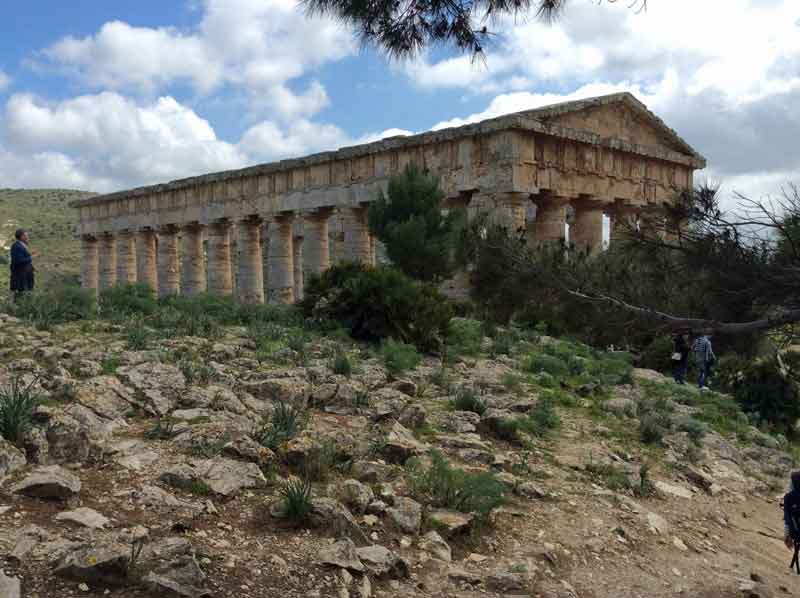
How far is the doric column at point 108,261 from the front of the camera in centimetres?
3269

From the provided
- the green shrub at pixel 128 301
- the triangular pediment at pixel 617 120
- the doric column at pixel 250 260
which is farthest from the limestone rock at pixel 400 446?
the doric column at pixel 250 260

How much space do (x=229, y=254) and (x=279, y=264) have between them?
2.89 meters

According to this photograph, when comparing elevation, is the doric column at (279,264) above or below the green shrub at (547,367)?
above

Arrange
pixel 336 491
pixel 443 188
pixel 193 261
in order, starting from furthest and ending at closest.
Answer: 1. pixel 193 261
2. pixel 443 188
3. pixel 336 491

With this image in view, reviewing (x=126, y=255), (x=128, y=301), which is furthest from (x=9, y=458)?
(x=126, y=255)

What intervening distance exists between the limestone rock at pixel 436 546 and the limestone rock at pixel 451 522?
0.13 meters

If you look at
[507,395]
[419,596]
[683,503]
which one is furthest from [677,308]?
[419,596]

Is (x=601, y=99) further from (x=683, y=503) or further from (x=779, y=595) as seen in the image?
(x=779, y=595)

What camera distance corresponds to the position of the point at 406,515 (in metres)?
5.11

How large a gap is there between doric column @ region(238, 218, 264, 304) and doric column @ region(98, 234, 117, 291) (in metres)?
9.67

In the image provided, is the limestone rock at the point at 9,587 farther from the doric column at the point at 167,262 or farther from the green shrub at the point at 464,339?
the doric column at the point at 167,262

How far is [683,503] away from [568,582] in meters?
2.61

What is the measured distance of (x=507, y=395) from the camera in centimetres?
944

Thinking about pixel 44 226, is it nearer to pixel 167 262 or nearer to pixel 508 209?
pixel 167 262
